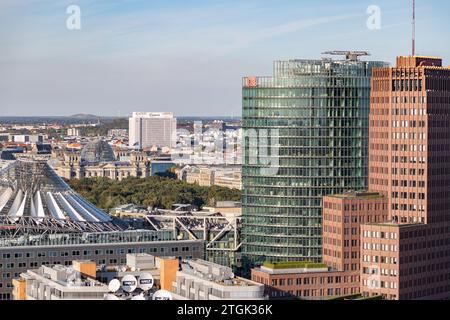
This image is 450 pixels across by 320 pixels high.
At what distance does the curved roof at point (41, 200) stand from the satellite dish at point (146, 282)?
40.7ft

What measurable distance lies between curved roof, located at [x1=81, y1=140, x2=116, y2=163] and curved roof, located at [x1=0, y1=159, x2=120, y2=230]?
5609cm

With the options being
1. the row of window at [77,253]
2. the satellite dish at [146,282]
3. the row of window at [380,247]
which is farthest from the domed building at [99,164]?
the satellite dish at [146,282]

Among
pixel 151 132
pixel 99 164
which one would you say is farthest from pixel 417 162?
pixel 151 132

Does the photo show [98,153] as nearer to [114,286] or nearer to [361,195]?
[361,195]

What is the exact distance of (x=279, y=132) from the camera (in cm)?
4281

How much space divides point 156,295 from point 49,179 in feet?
64.8

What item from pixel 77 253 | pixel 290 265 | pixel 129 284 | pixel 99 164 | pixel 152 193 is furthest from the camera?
pixel 99 164

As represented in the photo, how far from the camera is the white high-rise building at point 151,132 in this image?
11392 cm

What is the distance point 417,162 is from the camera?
1523 inches

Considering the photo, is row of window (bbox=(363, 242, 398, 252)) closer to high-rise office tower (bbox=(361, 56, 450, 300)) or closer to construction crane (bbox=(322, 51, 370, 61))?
high-rise office tower (bbox=(361, 56, 450, 300))

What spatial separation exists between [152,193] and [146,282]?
43001 millimetres

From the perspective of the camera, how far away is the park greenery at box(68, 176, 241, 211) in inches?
2717
